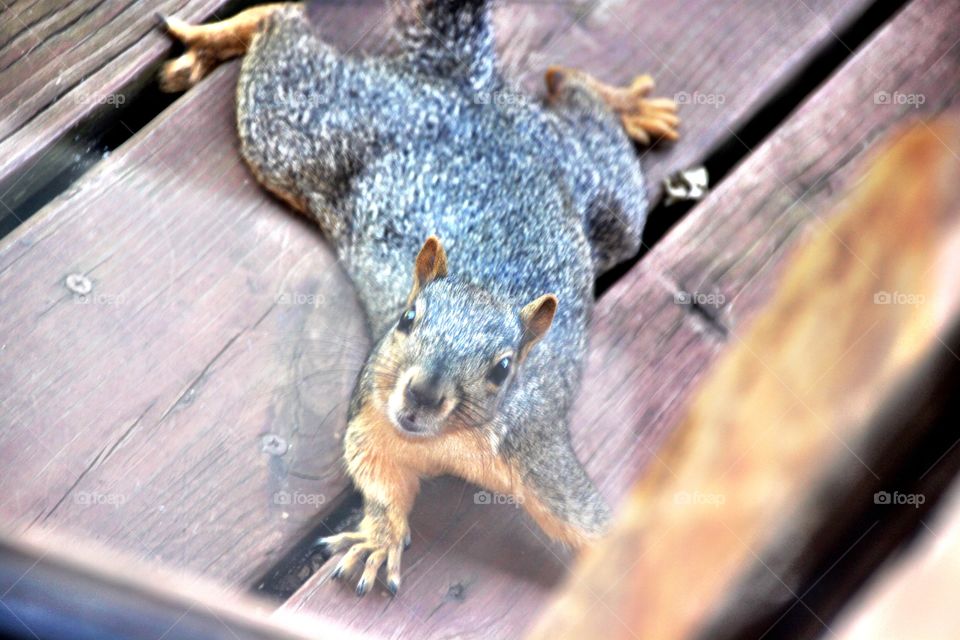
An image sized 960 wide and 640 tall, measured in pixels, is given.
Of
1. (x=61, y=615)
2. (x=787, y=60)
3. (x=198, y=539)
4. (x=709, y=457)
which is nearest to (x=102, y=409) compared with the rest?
(x=198, y=539)

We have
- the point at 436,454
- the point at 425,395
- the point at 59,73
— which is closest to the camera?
the point at 425,395

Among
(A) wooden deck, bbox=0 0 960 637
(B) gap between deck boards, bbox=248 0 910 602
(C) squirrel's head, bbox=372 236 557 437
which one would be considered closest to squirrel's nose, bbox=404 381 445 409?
(C) squirrel's head, bbox=372 236 557 437

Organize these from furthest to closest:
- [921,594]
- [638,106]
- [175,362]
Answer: [638,106] < [175,362] < [921,594]

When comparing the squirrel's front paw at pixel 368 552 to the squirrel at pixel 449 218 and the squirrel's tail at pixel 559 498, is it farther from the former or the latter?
the squirrel's tail at pixel 559 498

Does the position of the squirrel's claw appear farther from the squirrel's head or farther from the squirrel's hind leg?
the squirrel's hind leg

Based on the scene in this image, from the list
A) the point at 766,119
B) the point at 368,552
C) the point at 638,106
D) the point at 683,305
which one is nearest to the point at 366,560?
the point at 368,552

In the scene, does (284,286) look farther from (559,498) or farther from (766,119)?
(766,119)

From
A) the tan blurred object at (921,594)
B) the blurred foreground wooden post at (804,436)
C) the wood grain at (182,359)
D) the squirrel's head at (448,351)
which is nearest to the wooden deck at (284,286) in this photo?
the wood grain at (182,359)
